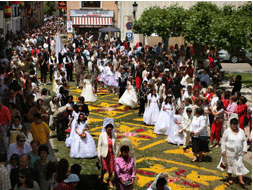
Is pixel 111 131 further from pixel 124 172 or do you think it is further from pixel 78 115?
pixel 78 115

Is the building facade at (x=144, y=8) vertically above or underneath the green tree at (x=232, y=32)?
above

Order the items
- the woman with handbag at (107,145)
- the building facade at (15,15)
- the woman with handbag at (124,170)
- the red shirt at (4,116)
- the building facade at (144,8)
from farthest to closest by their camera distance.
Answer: the building facade at (15,15) → the building facade at (144,8) → the red shirt at (4,116) → the woman with handbag at (107,145) → the woman with handbag at (124,170)

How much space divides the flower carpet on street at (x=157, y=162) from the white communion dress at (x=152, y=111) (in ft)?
0.86

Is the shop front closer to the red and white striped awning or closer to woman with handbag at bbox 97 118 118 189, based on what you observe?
the red and white striped awning

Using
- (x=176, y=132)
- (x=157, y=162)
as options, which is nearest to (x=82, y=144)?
(x=157, y=162)

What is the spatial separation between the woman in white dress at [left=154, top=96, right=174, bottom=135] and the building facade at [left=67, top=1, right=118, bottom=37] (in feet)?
118

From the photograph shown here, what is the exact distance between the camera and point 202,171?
11086 mm

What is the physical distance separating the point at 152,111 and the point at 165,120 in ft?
4.05

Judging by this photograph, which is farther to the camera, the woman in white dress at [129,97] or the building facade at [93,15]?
the building facade at [93,15]

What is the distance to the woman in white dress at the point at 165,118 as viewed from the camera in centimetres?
1438

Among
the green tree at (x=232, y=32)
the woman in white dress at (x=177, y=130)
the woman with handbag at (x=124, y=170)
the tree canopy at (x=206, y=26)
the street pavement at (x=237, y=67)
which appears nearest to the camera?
the woman with handbag at (x=124, y=170)

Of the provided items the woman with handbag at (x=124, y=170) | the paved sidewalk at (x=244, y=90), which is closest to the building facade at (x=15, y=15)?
the paved sidewalk at (x=244, y=90)

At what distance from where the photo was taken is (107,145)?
31.7ft

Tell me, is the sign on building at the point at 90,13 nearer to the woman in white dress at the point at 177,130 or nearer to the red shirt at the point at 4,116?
the woman in white dress at the point at 177,130
